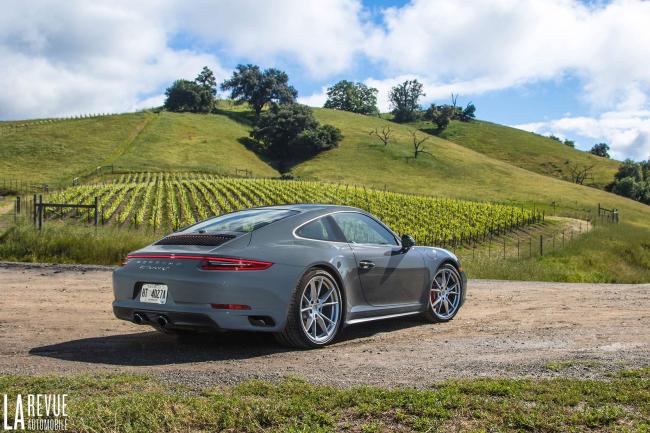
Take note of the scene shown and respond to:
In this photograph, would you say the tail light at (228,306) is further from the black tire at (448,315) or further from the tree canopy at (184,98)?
the tree canopy at (184,98)

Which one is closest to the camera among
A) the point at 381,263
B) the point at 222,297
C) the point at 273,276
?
the point at 222,297

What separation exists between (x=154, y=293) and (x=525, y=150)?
440ft

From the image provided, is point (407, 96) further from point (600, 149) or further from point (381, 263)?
point (381, 263)

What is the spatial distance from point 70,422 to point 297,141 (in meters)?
103

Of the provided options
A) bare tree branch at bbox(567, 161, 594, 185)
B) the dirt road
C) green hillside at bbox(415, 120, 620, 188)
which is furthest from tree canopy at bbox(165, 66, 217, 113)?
the dirt road

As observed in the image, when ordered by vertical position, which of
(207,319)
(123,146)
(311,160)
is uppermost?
(123,146)

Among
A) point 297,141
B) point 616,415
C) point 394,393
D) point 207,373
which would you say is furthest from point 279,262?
point 297,141

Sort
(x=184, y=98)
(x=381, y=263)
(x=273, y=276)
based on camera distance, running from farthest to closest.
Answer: (x=184, y=98) → (x=381, y=263) → (x=273, y=276)

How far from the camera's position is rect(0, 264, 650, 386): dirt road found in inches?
217

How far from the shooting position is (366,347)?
690 centimetres

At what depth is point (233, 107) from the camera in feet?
497

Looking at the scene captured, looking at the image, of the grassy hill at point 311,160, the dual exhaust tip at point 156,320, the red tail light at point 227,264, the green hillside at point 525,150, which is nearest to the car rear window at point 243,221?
the red tail light at point 227,264

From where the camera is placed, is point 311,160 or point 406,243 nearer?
point 406,243

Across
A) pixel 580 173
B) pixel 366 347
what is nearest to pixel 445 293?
pixel 366 347
